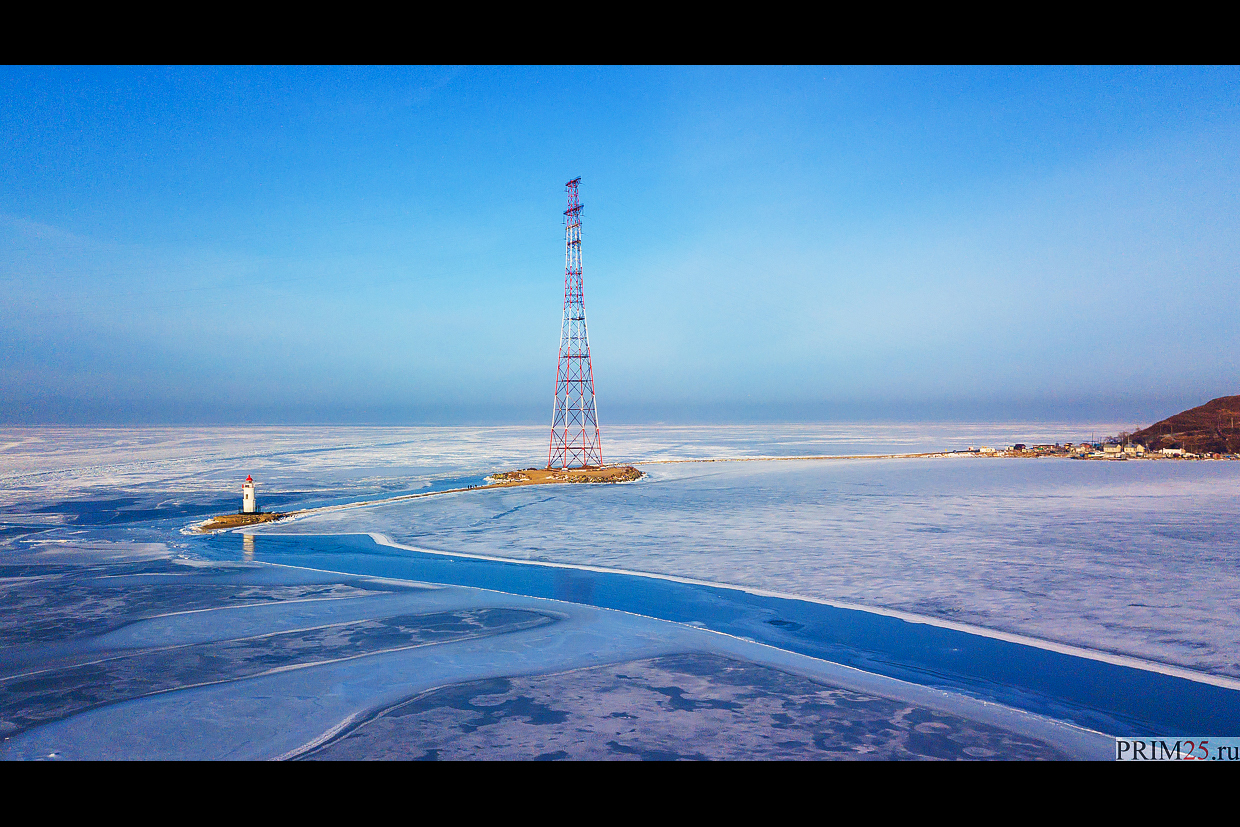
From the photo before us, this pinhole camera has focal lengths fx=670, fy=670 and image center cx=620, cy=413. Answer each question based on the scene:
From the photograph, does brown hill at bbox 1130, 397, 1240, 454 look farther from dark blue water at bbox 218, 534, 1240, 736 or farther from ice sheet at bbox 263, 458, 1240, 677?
dark blue water at bbox 218, 534, 1240, 736

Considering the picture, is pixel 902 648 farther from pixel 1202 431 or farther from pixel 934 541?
pixel 1202 431

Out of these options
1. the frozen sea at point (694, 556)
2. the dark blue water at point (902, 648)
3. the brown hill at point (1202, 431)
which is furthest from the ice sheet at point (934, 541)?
A: the brown hill at point (1202, 431)

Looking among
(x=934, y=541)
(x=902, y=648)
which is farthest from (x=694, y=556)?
(x=902, y=648)

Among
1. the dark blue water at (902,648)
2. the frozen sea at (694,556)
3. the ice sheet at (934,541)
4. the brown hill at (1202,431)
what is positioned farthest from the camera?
the brown hill at (1202,431)

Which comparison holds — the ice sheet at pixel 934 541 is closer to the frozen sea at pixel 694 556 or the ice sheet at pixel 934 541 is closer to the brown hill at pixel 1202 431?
the frozen sea at pixel 694 556
